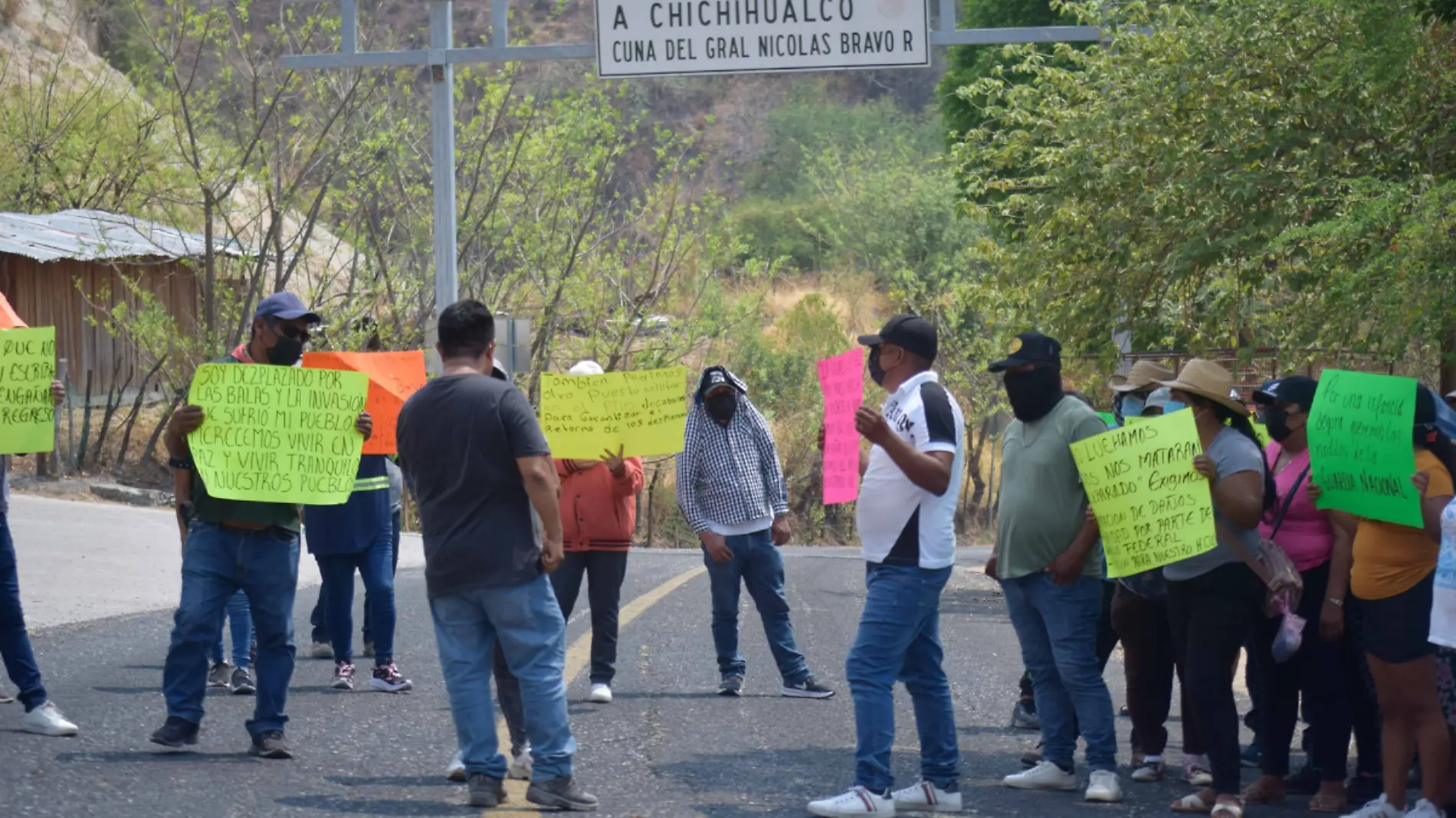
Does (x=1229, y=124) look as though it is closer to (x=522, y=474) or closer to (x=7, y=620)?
(x=522, y=474)

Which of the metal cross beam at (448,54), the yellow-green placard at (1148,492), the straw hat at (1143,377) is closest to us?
the yellow-green placard at (1148,492)

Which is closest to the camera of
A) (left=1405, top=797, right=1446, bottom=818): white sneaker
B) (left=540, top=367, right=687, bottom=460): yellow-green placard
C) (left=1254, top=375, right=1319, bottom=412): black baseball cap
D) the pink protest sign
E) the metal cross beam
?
(left=1405, top=797, right=1446, bottom=818): white sneaker

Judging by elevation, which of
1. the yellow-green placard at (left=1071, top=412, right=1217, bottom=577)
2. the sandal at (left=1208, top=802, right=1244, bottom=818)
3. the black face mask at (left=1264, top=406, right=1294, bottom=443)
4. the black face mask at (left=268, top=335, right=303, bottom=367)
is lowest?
the sandal at (left=1208, top=802, right=1244, bottom=818)

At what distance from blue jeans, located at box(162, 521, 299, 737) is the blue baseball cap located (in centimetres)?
94

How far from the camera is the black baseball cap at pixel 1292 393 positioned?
7105mm

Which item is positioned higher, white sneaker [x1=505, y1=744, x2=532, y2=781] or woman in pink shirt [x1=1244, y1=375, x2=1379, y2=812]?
woman in pink shirt [x1=1244, y1=375, x2=1379, y2=812]

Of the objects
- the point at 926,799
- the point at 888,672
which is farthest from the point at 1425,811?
the point at 888,672

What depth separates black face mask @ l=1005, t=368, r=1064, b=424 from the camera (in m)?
7.07

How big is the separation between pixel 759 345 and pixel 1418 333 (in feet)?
129

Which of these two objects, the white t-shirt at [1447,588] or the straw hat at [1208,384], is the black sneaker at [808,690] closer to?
the straw hat at [1208,384]

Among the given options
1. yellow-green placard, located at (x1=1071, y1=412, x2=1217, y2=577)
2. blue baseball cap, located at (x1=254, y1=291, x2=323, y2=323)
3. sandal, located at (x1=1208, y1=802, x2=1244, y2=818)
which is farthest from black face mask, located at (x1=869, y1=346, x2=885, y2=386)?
blue baseball cap, located at (x1=254, y1=291, x2=323, y2=323)

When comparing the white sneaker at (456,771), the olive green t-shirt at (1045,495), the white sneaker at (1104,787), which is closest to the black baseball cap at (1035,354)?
the olive green t-shirt at (1045,495)

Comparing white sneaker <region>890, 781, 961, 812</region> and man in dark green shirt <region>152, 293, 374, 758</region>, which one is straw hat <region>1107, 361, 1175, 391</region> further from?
man in dark green shirt <region>152, 293, 374, 758</region>

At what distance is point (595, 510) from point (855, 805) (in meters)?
3.34
